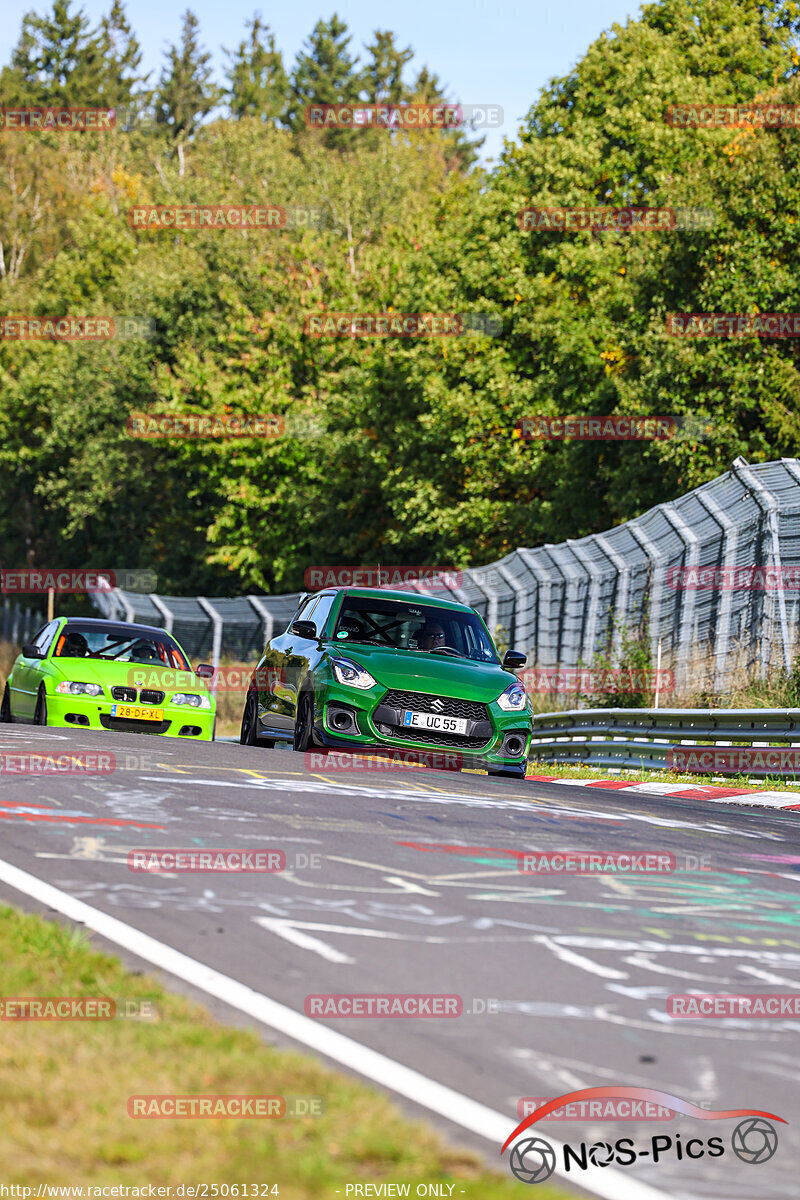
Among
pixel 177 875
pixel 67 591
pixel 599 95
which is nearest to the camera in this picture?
pixel 177 875

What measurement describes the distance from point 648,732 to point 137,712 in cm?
618

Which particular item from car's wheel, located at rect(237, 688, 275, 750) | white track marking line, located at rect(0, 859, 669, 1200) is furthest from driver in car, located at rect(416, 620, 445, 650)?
white track marking line, located at rect(0, 859, 669, 1200)

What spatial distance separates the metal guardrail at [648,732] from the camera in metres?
16.3

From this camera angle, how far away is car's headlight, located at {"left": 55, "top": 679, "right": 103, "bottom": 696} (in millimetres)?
16797

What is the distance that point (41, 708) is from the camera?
56.0 ft

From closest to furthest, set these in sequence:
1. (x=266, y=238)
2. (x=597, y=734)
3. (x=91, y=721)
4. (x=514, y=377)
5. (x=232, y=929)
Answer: (x=232, y=929)
(x=91, y=721)
(x=597, y=734)
(x=514, y=377)
(x=266, y=238)

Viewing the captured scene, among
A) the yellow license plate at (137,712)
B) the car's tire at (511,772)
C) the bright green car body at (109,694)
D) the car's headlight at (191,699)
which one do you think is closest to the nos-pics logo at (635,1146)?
the car's tire at (511,772)

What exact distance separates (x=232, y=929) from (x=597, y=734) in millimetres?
15152

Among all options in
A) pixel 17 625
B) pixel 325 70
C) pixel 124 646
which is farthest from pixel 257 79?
pixel 124 646

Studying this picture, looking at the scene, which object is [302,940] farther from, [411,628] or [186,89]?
[186,89]

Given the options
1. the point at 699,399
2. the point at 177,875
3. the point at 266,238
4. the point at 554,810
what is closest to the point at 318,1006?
the point at 177,875

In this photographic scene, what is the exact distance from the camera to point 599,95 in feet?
151

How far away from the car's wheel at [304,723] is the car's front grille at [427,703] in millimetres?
781

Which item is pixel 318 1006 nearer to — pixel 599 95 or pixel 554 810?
pixel 554 810
